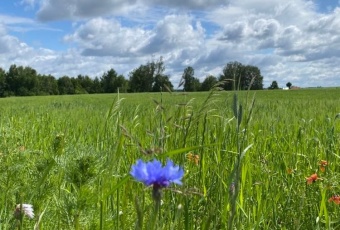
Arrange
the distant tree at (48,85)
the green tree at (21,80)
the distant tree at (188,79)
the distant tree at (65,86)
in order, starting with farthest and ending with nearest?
the distant tree at (65,86), the distant tree at (48,85), the green tree at (21,80), the distant tree at (188,79)

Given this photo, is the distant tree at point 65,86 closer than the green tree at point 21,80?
No

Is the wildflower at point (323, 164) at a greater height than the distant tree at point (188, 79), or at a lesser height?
lesser

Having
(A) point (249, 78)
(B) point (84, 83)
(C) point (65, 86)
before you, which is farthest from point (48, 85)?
(A) point (249, 78)

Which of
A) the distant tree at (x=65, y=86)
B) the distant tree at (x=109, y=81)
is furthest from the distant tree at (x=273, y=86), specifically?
the distant tree at (x=65, y=86)

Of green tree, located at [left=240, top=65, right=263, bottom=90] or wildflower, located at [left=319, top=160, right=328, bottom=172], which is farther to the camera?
wildflower, located at [left=319, top=160, right=328, bottom=172]

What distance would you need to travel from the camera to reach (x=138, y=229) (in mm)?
881

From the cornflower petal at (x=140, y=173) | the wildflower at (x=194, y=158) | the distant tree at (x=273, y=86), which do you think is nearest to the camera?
the cornflower petal at (x=140, y=173)

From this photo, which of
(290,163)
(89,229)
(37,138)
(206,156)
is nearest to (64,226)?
(89,229)

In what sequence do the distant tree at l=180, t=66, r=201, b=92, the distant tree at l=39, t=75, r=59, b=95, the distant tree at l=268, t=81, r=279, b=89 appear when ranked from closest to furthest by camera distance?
the distant tree at l=180, t=66, r=201, b=92 < the distant tree at l=268, t=81, r=279, b=89 < the distant tree at l=39, t=75, r=59, b=95

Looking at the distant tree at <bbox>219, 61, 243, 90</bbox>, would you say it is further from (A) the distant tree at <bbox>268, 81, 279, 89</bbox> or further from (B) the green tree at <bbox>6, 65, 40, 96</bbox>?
(B) the green tree at <bbox>6, 65, 40, 96</bbox>

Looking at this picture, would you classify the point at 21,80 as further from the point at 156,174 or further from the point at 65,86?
the point at 156,174

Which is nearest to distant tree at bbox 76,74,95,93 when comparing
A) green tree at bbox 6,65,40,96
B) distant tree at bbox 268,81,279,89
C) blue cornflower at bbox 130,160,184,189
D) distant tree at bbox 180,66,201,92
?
green tree at bbox 6,65,40,96

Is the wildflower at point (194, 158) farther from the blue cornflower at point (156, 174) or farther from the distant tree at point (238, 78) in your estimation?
the blue cornflower at point (156, 174)

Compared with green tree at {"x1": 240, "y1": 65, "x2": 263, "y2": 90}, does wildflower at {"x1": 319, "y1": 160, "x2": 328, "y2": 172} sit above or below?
below
